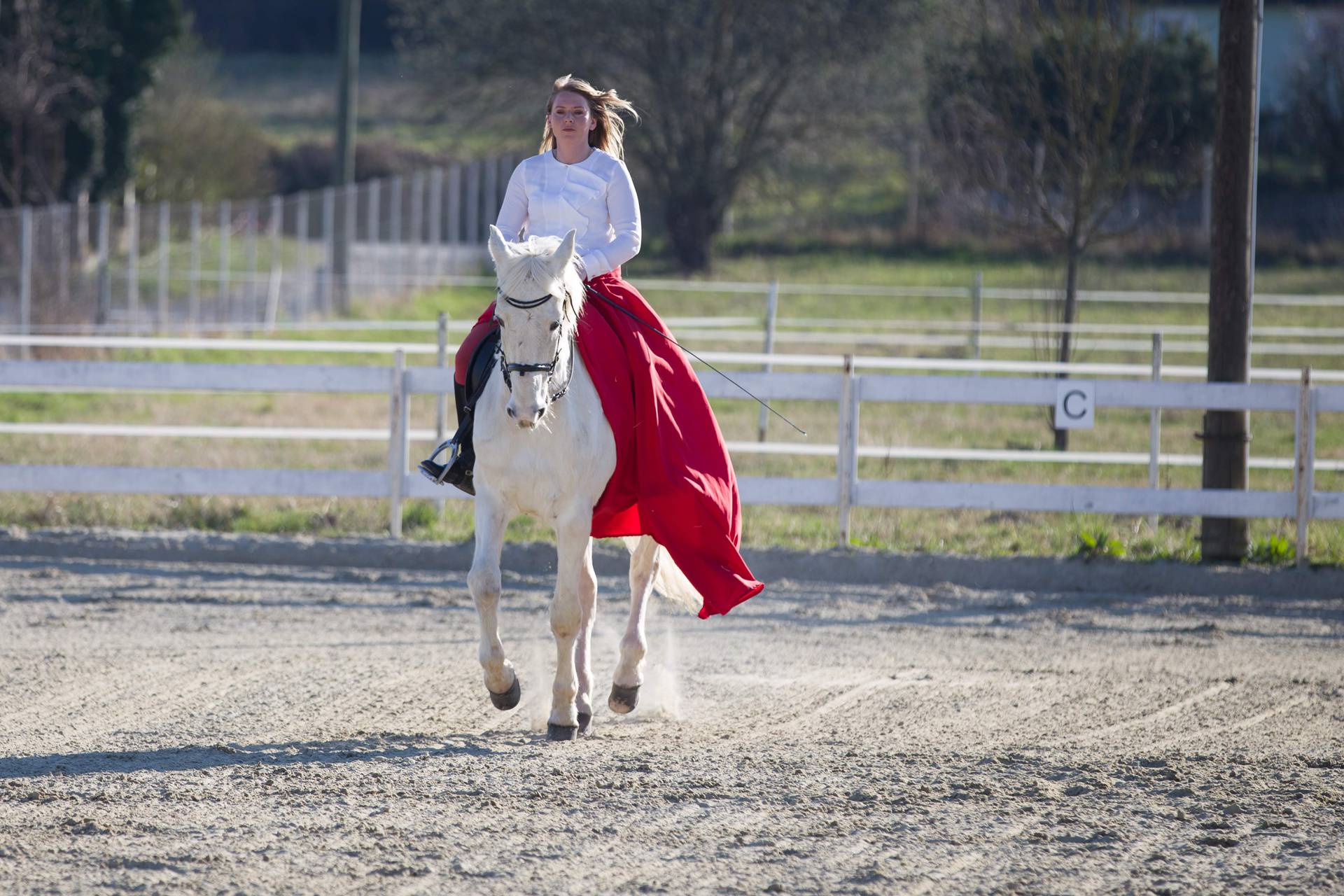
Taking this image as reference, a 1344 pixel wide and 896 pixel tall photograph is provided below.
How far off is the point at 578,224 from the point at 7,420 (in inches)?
477

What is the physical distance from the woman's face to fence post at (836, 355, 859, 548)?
4.92 m

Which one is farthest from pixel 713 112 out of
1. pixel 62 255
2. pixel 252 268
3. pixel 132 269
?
pixel 62 255

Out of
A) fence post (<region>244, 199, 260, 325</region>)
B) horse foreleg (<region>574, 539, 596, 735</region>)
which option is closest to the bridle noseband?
horse foreleg (<region>574, 539, 596, 735</region>)

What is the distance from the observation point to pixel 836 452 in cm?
1123

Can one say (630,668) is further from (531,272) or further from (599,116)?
(599,116)

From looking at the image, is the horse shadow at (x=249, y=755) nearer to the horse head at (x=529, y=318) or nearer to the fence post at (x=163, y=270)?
the horse head at (x=529, y=318)

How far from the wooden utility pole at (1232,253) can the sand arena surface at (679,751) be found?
142 cm

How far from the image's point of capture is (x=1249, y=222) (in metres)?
10.6

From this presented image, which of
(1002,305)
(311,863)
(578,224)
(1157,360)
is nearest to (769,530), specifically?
(1157,360)

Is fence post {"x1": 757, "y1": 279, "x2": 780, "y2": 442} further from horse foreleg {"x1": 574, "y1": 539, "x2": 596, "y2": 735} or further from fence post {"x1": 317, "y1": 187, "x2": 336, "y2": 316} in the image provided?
fence post {"x1": 317, "y1": 187, "x2": 336, "y2": 316}

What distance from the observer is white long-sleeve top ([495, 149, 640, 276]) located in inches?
241

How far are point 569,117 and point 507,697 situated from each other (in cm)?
244

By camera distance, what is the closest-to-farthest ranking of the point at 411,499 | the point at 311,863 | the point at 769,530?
the point at 311,863, the point at 769,530, the point at 411,499

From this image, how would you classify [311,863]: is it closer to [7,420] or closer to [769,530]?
[769,530]
